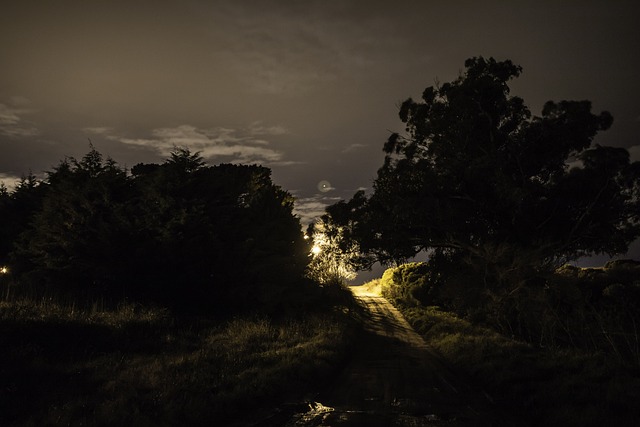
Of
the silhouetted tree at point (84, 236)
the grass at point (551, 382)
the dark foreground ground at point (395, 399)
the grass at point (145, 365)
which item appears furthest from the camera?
the silhouetted tree at point (84, 236)

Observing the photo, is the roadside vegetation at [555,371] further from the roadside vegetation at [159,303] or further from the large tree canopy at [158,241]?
the large tree canopy at [158,241]

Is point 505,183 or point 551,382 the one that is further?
point 505,183

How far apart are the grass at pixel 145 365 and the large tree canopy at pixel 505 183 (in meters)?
8.43

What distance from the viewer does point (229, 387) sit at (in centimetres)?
945

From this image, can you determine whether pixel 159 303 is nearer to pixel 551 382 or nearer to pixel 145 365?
pixel 145 365

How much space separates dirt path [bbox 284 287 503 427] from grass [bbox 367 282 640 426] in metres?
0.68

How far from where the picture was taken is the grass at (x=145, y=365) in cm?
771

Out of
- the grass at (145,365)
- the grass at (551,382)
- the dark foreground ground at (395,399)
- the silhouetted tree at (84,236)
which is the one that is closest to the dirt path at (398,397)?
the dark foreground ground at (395,399)

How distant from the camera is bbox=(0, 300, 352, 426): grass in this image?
771cm

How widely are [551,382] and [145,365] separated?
10300 millimetres

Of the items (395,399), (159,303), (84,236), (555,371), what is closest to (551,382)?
(555,371)

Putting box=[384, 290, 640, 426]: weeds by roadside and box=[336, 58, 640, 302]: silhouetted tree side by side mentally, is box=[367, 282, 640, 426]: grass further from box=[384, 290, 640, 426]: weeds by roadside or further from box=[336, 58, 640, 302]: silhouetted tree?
box=[336, 58, 640, 302]: silhouetted tree

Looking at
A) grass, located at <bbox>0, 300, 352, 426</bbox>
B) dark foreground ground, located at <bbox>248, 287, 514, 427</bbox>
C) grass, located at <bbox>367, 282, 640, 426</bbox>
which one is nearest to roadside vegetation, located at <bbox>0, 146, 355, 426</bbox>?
grass, located at <bbox>0, 300, 352, 426</bbox>

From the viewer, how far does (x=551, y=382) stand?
415 inches
